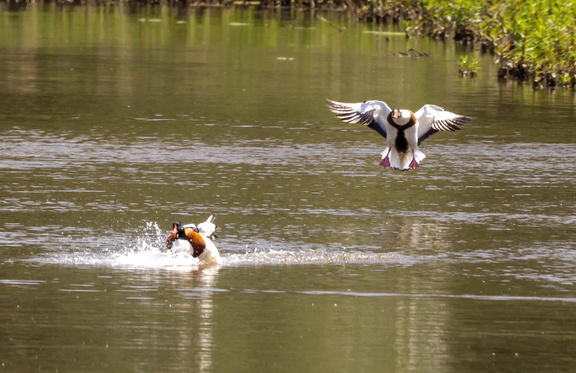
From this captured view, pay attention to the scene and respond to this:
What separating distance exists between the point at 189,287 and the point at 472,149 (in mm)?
8691

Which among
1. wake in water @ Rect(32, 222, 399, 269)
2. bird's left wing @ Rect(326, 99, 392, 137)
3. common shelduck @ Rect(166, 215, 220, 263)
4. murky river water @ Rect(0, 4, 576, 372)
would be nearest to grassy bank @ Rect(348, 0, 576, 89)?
murky river water @ Rect(0, 4, 576, 372)

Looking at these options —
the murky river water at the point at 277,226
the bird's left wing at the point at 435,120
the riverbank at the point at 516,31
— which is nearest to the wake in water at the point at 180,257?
the murky river water at the point at 277,226

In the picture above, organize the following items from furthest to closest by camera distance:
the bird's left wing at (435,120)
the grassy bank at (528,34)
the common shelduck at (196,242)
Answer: the grassy bank at (528,34), the bird's left wing at (435,120), the common shelduck at (196,242)

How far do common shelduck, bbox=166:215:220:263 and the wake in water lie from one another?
0.08 meters

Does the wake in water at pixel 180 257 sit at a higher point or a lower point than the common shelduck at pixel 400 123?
lower

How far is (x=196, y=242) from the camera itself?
1102cm

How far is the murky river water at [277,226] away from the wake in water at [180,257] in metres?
0.03

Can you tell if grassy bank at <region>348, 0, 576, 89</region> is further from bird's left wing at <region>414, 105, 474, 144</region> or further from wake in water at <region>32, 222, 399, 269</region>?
wake in water at <region>32, 222, 399, 269</region>

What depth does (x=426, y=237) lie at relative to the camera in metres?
12.7

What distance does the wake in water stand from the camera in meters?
11.2

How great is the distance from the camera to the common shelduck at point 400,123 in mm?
13289

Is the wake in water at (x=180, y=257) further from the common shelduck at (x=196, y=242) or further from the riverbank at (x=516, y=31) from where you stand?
the riverbank at (x=516, y=31)

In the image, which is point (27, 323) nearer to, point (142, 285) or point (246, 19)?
point (142, 285)

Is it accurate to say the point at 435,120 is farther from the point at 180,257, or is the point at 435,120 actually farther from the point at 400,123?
the point at 180,257
